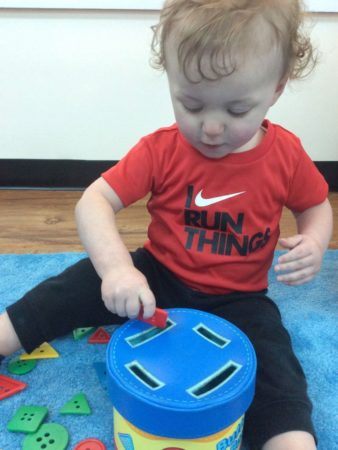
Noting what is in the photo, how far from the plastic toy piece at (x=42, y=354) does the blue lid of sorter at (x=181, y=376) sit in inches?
8.6

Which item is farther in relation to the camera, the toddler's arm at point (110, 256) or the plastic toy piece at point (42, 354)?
the plastic toy piece at point (42, 354)

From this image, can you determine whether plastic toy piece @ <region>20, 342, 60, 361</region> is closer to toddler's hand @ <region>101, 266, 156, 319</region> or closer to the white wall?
toddler's hand @ <region>101, 266, 156, 319</region>

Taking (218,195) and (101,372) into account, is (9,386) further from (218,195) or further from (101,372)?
(218,195)

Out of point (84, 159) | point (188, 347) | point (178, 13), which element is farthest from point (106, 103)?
point (188, 347)

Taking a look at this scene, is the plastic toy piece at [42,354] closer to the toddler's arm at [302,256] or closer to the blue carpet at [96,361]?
the blue carpet at [96,361]

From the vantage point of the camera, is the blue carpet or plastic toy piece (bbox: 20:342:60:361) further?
plastic toy piece (bbox: 20:342:60:361)

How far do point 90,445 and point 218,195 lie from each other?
356mm

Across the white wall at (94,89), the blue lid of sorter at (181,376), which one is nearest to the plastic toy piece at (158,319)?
the blue lid of sorter at (181,376)

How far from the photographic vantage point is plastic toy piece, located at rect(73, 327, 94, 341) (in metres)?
0.75

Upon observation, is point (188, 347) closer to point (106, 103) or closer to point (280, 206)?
point (280, 206)

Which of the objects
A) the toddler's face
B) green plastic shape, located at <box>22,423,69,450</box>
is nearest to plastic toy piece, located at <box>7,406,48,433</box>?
green plastic shape, located at <box>22,423,69,450</box>

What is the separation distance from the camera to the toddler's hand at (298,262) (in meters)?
0.60

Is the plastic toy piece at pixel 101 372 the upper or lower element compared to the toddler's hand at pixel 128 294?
lower

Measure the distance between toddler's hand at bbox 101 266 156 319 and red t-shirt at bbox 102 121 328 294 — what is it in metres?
0.16
